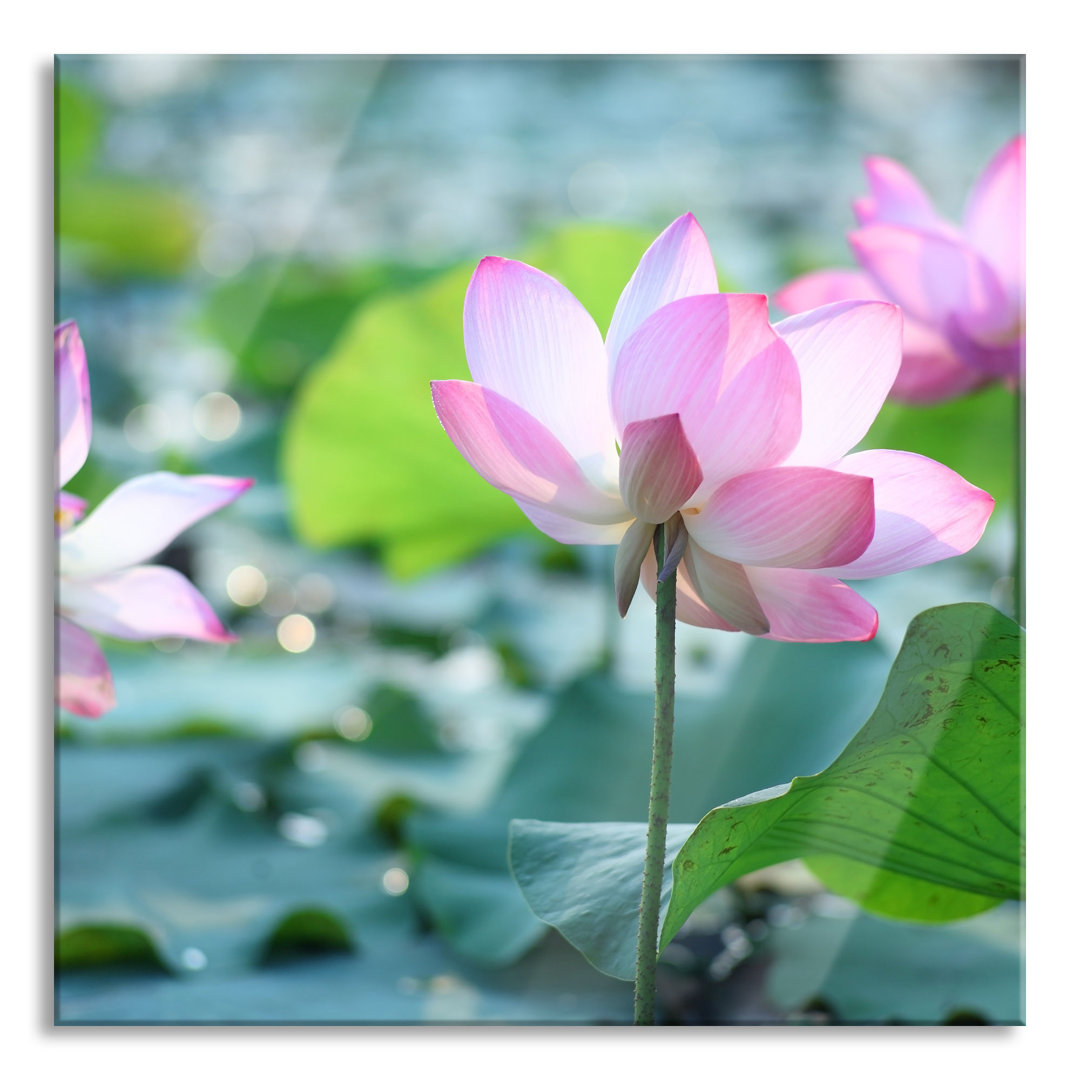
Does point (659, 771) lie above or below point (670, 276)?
below

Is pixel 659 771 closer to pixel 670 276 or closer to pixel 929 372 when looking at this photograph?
pixel 670 276

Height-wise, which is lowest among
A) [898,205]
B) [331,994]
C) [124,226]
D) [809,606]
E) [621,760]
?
[331,994]

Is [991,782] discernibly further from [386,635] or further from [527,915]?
[386,635]

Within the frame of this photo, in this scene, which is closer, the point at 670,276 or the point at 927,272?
the point at 670,276

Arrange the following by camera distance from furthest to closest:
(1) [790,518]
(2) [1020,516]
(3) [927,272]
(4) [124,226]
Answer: (4) [124,226]
(2) [1020,516]
(3) [927,272]
(1) [790,518]

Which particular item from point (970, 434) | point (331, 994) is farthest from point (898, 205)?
point (331, 994)

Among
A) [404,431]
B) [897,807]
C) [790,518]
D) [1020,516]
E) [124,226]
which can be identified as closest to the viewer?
[790,518]

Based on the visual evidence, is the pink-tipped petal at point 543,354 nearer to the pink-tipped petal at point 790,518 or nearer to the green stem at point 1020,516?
the pink-tipped petal at point 790,518

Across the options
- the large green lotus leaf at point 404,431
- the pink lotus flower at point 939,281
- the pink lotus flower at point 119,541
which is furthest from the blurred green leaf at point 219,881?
the pink lotus flower at point 939,281
